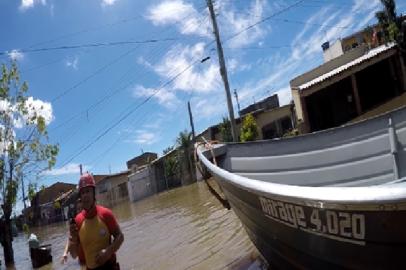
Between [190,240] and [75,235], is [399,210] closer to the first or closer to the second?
[75,235]

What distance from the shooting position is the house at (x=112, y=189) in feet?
161

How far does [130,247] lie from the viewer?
40.6ft

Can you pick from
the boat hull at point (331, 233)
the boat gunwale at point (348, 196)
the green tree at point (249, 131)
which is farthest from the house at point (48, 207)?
the boat gunwale at point (348, 196)

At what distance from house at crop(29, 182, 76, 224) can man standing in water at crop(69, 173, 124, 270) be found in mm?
50520

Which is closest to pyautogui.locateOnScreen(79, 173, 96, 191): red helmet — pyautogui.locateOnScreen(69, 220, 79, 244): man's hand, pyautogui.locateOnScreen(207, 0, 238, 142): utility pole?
pyautogui.locateOnScreen(69, 220, 79, 244): man's hand

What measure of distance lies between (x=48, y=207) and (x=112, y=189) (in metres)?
16.0

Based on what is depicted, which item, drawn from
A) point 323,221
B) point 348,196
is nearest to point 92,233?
point 323,221

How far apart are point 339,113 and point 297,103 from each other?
2463 millimetres

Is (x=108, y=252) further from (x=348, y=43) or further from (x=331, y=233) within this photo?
(x=348, y=43)

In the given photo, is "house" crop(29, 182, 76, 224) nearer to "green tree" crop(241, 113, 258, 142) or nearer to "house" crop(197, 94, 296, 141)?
"house" crop(197, 94, 296, 141)

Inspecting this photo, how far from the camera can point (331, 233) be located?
311cm

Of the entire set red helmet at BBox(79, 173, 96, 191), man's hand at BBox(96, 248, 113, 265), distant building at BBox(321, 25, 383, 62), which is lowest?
man's hand at BBox(96, 248, 113, 265)

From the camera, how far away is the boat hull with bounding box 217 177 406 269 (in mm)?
2635

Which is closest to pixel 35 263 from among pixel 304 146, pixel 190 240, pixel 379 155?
pixel 190 240
